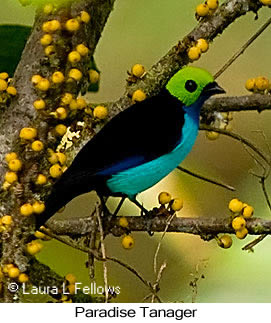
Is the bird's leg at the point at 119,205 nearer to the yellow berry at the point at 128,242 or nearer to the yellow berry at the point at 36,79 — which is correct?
the yellow berry at the point at 128,242

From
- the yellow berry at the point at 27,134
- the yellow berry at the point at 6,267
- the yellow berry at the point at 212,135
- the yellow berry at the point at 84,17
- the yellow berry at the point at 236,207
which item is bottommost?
the yellow berry at the point at 6,267

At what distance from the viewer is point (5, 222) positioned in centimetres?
84

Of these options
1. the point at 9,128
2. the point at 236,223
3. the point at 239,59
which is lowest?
the point at 236,223

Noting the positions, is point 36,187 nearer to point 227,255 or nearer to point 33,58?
point 33,58

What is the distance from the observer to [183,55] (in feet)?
2.82

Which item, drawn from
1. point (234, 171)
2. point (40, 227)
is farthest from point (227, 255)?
point (40, 227)

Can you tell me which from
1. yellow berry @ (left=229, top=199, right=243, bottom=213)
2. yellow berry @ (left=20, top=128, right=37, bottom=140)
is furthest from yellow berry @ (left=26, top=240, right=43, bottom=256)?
yellow berry @ (left=229, top=199, right=243, bottom=213)

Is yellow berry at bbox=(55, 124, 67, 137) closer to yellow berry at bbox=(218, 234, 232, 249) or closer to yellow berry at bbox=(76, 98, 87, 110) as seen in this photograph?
yellow berry at bbox=(76, 98, 87, 110)

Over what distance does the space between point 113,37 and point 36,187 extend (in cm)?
25

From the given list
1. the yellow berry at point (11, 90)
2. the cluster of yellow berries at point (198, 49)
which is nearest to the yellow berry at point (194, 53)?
the cluster of yellow berries at point (198, 49)

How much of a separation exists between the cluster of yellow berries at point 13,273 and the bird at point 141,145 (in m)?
0.06

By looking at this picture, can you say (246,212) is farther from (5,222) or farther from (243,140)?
(5,222)

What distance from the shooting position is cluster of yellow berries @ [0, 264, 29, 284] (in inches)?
33.2

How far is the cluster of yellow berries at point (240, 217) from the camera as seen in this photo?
772 millimetres
